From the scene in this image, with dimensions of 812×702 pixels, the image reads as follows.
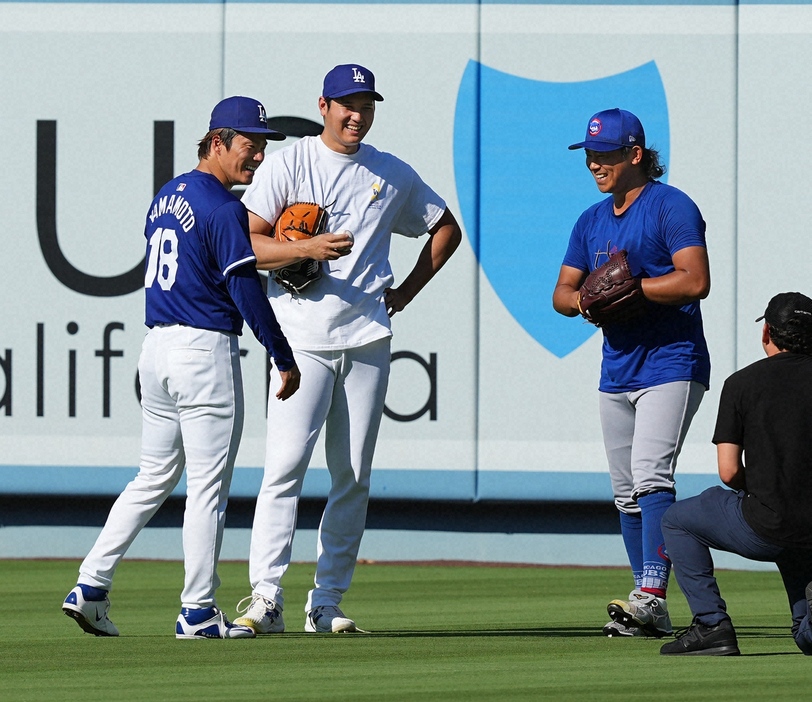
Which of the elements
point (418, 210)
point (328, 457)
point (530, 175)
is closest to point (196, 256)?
point (328, 457)

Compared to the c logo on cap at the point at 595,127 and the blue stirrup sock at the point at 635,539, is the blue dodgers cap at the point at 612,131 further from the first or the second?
the blue stirrup sock at the point at 635,539

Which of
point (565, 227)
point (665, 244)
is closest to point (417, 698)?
point (665, 244)

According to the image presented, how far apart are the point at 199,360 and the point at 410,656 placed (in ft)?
4.25

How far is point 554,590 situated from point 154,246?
3564 mm

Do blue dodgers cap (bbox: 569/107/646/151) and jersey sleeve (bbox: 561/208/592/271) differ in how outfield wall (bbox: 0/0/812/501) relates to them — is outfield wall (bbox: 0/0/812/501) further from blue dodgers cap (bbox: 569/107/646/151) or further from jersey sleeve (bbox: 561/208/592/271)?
blue dodgers cap (bbox: 569/107/646/151)

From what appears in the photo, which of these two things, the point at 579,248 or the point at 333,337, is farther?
the point at 579,248

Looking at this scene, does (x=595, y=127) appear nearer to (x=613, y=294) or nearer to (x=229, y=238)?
(x=613, y=294)

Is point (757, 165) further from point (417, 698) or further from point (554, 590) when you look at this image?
point (417, 698)

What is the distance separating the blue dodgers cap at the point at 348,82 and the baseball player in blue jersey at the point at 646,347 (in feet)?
2.98

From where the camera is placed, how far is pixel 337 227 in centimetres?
595

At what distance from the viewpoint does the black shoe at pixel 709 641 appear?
16.2 feet

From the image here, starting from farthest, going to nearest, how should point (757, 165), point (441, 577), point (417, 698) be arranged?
1. point (757, 165)
2. point (441, 577)
3. point (417, 698)

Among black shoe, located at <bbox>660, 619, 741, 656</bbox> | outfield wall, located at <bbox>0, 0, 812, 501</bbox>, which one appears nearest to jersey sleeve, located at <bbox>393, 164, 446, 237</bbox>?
black shoe, located at <bbox>660, 619, 741, 656</bbox>

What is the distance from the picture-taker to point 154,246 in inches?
218
